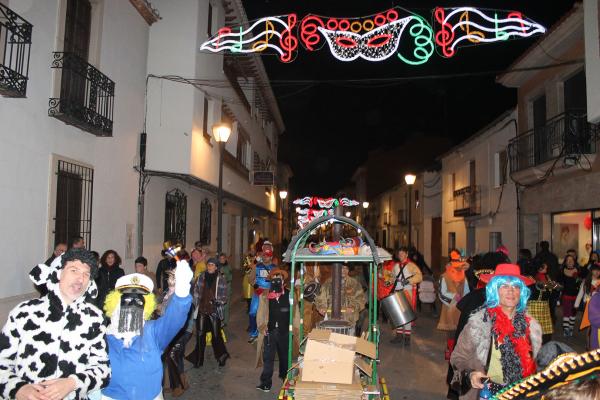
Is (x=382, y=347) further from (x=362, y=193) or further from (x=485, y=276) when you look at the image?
(x=362, y=193)

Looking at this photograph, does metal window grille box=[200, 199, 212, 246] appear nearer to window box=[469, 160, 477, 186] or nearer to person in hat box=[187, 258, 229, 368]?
person in hat box=[187, 258, 229, 368]

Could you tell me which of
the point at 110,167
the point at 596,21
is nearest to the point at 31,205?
the point at 110,167

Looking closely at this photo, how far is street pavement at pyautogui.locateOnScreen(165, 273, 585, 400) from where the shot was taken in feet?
21.9

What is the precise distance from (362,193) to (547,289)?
175 feet

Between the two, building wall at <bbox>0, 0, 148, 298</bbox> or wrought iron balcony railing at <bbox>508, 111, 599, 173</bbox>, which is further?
wrought iron balcony railing at <bbox>508, 111, 599, 173</bbox>

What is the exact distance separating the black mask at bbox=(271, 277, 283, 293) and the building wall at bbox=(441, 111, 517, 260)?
12218mm

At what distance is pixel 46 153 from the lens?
8.53 m

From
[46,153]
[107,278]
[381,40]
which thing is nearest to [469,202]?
[381,40]

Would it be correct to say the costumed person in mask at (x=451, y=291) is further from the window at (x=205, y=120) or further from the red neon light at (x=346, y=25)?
the window at (x=205, y=120)

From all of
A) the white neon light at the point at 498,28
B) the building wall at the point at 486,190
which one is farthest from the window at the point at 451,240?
the white neon light at the point at 498,28

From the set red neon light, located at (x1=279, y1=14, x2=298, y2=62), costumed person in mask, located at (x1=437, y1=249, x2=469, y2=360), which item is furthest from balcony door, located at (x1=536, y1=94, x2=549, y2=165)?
red neon light, located at (x1=279, y1=14, x2=298, y2=62)

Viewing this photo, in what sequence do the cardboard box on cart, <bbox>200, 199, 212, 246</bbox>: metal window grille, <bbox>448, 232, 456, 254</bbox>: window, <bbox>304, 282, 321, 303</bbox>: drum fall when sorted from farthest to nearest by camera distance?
<bbox>448, 232, 456, 254</bbox>: window
<bbox>200, 199, 212, 246</bbox>: metal window grille
<bbox>304, 282, 321, 303</bbox>: drum
the cardboard box on cart

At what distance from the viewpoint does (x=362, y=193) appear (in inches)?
2376

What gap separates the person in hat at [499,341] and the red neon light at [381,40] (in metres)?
5.41
